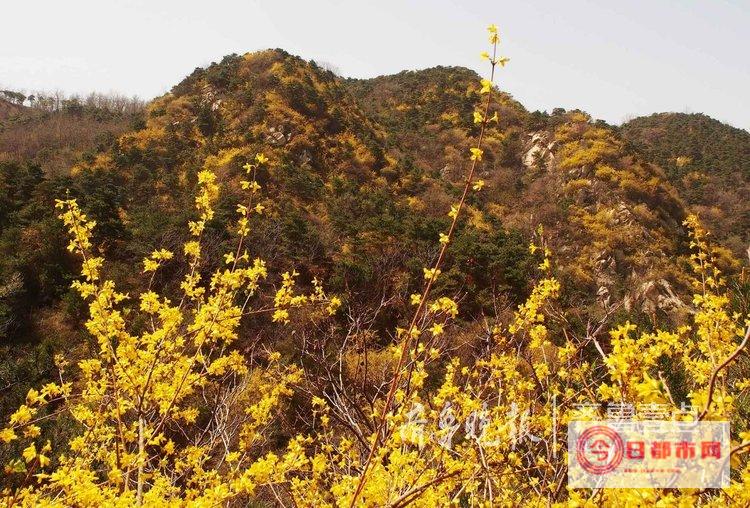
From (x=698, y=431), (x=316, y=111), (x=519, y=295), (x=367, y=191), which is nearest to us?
(x=698, y=431)

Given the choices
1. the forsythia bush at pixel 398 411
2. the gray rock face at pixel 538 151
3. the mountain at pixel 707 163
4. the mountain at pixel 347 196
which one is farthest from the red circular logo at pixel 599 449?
the gray rock face at pixel 538 151

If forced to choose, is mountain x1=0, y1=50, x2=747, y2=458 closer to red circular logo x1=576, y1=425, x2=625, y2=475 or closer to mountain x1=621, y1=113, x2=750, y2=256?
mountain x1=621, y1=113, x2=750, y2=256

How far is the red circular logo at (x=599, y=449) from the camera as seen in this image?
76.6 inches

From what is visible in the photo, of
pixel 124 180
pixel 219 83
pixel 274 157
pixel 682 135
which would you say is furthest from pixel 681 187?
pixel 124 180

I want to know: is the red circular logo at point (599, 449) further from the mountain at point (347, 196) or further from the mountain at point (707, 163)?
the mountain at point (707, 163)

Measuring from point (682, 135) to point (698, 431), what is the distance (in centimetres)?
6666

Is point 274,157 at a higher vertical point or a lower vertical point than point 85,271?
higher

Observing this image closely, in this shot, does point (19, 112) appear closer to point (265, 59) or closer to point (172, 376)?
point (265, 59)

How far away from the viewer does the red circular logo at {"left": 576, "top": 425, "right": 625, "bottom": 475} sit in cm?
195

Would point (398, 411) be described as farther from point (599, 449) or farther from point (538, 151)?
point (538, 151)

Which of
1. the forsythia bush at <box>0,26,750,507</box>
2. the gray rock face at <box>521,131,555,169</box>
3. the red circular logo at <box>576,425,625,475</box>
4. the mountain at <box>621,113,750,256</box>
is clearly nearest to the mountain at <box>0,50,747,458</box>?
the gray rock face at <box>521,131,555,169</box>

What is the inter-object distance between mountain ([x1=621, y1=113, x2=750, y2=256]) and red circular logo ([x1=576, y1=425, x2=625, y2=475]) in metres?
39.7

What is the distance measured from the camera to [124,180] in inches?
1187

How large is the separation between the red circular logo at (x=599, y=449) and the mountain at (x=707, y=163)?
39.7 metres
